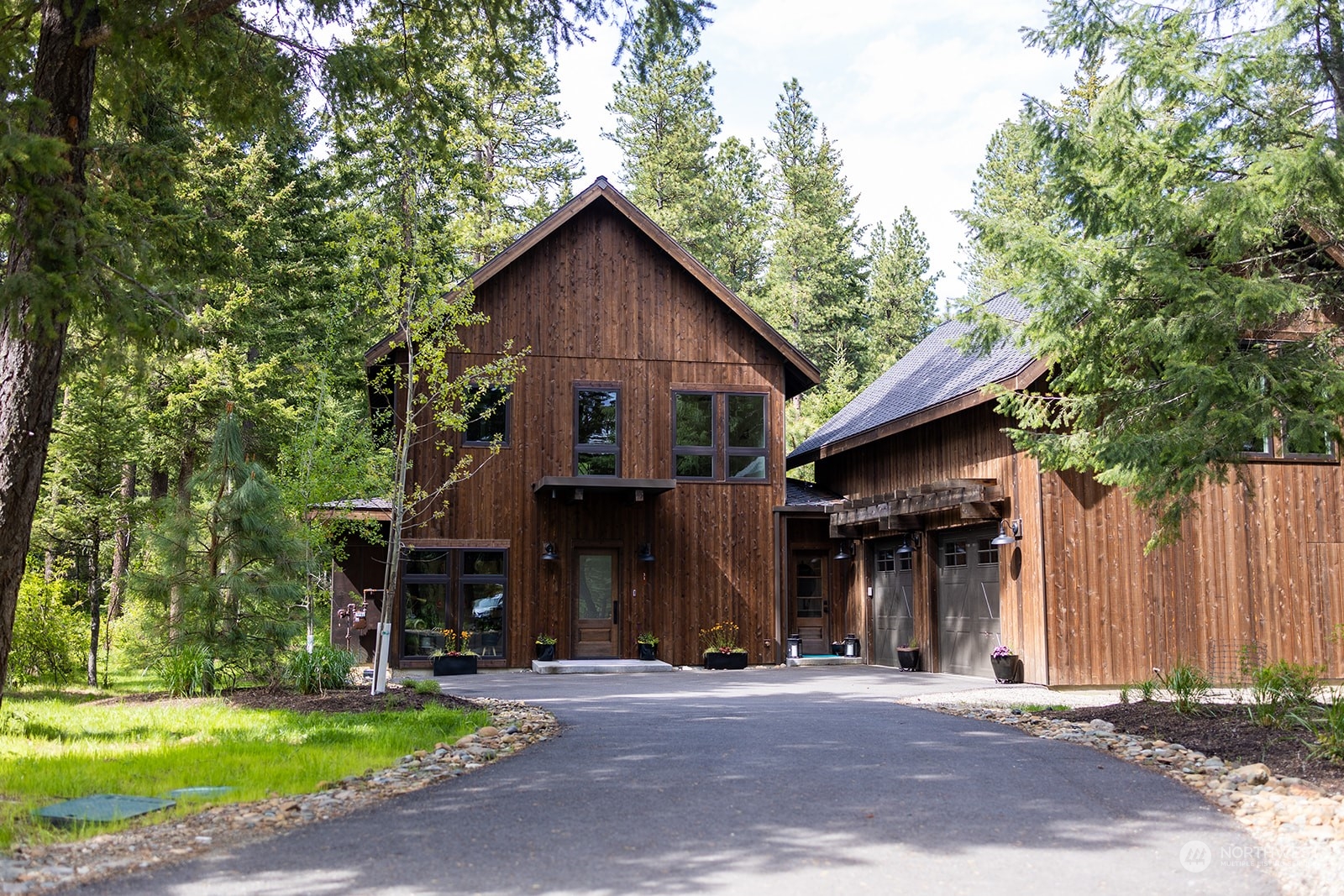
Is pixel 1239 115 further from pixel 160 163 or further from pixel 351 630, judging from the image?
pixel 351 630

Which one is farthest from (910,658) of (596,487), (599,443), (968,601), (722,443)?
Answer: (599,443)

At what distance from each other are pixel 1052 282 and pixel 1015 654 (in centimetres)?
683

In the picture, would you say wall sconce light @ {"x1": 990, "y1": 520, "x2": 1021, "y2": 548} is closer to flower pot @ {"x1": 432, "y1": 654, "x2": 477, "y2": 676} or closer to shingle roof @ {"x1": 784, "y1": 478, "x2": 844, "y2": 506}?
shingle roof @ {"x1": 784, "y1": 478, "x2": 844, "y2": 506}

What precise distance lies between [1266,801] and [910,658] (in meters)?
11.2

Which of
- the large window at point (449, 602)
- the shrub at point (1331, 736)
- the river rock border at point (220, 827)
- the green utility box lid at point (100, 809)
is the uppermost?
the large window at point (449, 602)

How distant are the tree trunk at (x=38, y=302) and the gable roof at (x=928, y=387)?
27.1 ft

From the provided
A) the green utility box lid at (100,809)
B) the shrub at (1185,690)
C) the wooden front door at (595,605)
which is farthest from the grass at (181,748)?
the wooden front door at (595,605)

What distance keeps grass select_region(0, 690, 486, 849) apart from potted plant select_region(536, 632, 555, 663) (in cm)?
701

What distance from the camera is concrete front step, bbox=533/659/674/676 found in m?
17.3

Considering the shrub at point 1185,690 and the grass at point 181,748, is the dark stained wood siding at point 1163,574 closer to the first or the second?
the shrub at point 1185,690

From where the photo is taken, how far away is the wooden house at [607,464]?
18.0m

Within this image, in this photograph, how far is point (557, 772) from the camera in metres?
7.48

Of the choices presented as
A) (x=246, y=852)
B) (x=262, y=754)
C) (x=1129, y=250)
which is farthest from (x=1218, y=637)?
(x=246, y=852)

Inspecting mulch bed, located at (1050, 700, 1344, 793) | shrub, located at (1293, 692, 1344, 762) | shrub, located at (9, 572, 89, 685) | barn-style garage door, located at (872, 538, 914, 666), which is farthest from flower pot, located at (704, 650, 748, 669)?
shrub, located at (1293, 692, 1344, 762)
